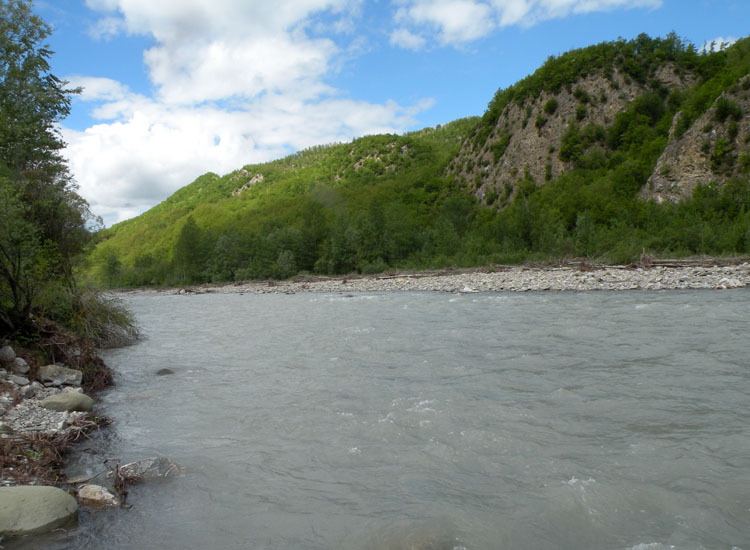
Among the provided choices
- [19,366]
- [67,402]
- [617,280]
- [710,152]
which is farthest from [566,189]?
[67,402]

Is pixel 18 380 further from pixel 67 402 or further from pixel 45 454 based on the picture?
pixel 45 454

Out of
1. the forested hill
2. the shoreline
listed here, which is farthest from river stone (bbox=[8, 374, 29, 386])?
the forested hill

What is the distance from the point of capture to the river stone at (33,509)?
12.4 ft

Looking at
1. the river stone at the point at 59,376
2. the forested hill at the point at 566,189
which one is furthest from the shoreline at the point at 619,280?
the river stone at the point at 59,376

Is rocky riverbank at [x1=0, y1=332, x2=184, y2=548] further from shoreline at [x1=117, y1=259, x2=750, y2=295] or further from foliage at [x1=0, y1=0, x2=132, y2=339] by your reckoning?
shoreline at [x1=117, y1=259, x2=750, y2=295]

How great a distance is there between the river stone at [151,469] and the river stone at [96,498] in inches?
16.3

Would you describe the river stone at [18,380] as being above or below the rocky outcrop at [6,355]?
below

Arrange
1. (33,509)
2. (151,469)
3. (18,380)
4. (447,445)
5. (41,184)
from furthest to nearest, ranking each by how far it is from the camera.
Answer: (41,184), (18,380), (447,445), (151,469), (33,509)

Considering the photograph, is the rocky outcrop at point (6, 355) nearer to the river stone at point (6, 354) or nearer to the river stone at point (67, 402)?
the river stone at point (6, 354)

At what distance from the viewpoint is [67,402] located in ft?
23.5

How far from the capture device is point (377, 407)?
712 centimetres

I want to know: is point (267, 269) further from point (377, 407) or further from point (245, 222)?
point (377, 407)

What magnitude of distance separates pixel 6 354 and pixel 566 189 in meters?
57.1

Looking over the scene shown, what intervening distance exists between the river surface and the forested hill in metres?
27.2
